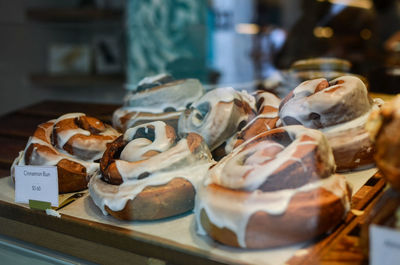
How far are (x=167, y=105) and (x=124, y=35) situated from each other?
1.70 metres

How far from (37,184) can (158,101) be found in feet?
1.50

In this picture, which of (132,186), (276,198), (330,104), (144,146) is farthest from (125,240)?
(330,104)

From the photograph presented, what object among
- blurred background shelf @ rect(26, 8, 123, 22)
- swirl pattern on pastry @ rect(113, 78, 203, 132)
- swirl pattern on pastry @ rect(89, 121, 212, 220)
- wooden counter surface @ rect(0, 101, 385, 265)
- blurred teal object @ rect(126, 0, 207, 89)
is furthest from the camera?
blurred background shelf @ rect(26, 8, 123, 22)

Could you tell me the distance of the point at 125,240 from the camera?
104cm

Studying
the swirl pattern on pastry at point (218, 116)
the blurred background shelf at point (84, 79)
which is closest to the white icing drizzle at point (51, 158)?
the swirl pattern on pastry at point (218, 116)

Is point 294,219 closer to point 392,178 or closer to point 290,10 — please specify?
point 392,178

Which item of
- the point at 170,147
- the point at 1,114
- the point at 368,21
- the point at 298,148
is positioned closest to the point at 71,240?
the point at 170,147

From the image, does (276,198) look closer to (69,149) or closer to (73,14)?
(69,149)

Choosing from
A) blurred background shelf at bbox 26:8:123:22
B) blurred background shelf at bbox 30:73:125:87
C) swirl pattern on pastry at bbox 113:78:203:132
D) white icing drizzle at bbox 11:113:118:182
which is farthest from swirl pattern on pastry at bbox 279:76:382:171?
blurred background shelf at bbox 26:8:123:22

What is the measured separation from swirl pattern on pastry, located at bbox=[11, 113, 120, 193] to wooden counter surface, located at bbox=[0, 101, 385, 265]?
0.36 feet

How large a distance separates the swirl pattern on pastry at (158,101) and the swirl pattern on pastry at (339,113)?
0.36 meters

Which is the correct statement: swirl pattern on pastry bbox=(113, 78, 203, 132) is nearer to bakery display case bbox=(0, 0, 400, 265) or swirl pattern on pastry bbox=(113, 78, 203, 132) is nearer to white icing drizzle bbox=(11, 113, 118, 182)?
bakery display case bbox=(0, 0, 400, 265)

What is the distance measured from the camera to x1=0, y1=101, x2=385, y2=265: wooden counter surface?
895mm

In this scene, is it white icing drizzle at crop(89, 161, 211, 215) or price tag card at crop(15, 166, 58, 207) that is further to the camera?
price tag card at crop(15, 166, 58, 207)
